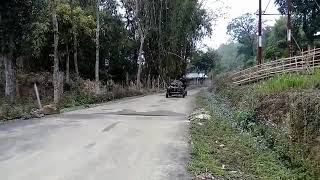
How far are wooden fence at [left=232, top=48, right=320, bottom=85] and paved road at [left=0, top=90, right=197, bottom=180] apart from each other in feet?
27.0

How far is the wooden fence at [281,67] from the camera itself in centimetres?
2294

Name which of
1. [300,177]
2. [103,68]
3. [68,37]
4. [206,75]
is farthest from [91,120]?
[206,75]

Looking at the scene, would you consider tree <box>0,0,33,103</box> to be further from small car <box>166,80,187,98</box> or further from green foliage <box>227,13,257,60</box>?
green foliage <box>227,13,257,60</box>

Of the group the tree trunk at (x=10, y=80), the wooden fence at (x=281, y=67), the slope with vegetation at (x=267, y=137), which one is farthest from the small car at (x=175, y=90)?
the slope with vegetation at (x=267, y=137)

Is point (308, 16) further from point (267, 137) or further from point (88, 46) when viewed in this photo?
point (267, 137)

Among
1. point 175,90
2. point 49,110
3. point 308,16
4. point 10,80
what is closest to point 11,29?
point 10,80

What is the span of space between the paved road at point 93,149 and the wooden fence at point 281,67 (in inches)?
323

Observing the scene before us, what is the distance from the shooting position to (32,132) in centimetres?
1494

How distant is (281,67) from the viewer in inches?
1125

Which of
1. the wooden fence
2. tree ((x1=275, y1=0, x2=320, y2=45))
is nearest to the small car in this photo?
the wooden fence

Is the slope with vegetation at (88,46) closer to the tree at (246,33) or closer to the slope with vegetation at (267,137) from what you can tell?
the slope with vegetation at (267,137)

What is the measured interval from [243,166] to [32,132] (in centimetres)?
758

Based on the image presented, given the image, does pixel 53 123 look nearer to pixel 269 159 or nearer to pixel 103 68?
pixel 269 159

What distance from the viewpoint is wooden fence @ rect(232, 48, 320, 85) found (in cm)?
2294
